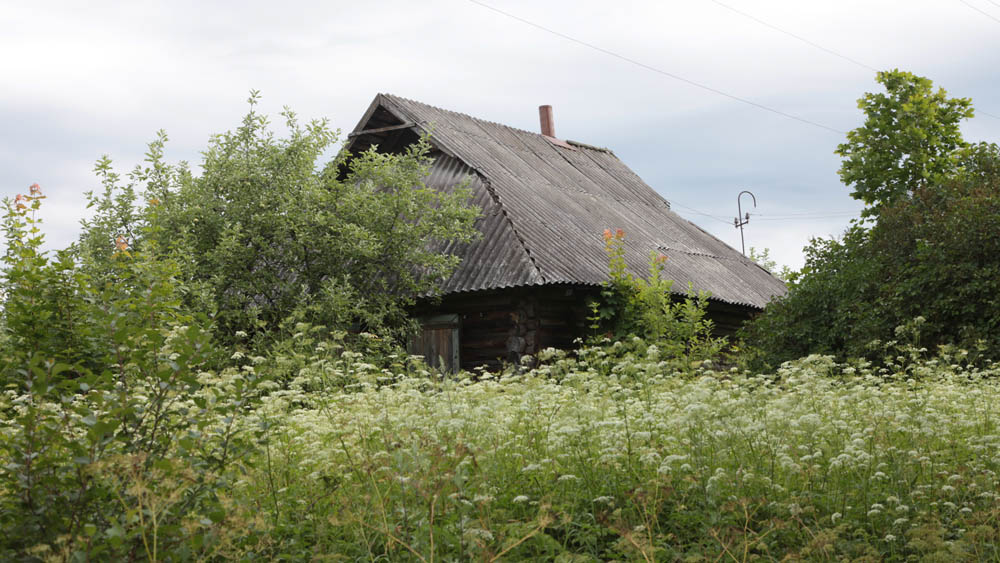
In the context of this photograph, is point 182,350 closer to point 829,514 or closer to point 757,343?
point 829,514

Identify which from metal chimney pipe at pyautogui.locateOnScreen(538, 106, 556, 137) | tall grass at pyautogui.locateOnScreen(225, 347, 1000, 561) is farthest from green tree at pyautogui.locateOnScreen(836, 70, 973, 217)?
tall grass at pyautogui.locateOnScreen(225, 347, 1000, 561)

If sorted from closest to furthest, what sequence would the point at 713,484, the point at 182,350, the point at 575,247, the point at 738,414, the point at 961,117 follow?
the point at 182,350 < the point at 713,484 < the point at 738,414 < the point at 575,247 < the point at 961,117

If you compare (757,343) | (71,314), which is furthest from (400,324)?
(71,314)

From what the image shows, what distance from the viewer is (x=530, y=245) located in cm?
1402

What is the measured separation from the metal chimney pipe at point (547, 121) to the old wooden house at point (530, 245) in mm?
1518

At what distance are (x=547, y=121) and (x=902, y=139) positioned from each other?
30.9 feet

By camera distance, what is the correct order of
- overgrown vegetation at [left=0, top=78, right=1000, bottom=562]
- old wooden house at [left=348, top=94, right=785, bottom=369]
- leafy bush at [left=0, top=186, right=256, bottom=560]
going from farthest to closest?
old wooden house at [left=348, top=94, right=785, bottom=369], overgrown vegetation at [left=0, top=78, right=1000, bottom=562], leafy bush at [left=0, top=186, right=256, bottom=560]

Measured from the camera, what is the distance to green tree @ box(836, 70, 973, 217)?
2062 centimetres

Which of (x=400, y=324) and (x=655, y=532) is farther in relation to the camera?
(x=400, y=324)

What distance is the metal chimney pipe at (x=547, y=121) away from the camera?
24.4 metres

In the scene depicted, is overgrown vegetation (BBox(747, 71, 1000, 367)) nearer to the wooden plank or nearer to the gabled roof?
the gabled roof

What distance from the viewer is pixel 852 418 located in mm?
5953

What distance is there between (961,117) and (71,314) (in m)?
21.0

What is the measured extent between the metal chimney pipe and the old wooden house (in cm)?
152
